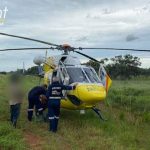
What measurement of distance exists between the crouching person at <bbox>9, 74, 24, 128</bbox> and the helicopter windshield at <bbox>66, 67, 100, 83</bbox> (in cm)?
192

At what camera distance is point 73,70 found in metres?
15.9

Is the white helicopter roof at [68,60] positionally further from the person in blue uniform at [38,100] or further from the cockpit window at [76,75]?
the person in blue uniform at [38,100]

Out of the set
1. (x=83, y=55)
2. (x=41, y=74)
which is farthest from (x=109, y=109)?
(x=83, y=55)

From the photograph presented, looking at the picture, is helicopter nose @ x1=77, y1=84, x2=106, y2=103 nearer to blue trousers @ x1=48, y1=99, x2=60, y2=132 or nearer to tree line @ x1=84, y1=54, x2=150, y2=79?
blue trousers @ x1=48, y1=99, x2=60, y2=132

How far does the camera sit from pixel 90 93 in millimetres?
14516

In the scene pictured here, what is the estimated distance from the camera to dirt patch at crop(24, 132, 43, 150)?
37.7 feet

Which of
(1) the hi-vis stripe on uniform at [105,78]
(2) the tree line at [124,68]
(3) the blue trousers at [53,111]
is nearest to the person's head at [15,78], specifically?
(3) the blue trousers at [53,111]

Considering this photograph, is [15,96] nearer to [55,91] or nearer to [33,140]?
[55,91]

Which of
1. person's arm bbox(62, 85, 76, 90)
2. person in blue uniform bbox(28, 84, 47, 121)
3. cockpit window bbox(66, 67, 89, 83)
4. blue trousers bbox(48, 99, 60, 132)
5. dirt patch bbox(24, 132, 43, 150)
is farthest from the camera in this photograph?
person in blue uniform bbox(28, 84, 47, 121)

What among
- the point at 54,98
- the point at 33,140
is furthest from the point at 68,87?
the point at 33,140

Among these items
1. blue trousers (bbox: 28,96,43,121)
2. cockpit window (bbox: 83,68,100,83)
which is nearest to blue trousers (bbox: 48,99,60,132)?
blue trousers (bbox: 28,96,43,121)

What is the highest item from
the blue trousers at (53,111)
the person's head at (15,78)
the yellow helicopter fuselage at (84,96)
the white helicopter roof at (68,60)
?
the white helicopter roof at (68,60)

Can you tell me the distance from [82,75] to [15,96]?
2.62 meters

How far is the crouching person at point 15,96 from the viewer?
14266 millimetres
